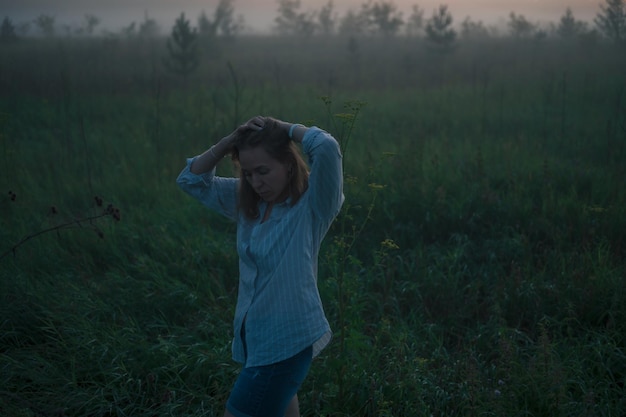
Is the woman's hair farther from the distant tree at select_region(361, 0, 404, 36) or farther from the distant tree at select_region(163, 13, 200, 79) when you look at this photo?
the distant tree at select_region(361, 0, 404, 36)

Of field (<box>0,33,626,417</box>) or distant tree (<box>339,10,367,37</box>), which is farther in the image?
distant tree (<box>339,10,367,37</box>)

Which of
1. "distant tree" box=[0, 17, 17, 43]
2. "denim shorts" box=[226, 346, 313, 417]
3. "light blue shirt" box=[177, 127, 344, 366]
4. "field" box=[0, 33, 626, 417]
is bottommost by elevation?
"field" box=[0, 33, 626, 417]

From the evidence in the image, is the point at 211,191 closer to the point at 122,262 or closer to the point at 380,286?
the point at 380,286

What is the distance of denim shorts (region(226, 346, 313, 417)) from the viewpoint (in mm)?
1875

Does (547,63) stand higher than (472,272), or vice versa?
(547,63)

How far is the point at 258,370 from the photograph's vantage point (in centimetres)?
189

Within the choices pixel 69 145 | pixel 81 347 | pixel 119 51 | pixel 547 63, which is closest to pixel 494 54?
pixel 547 63

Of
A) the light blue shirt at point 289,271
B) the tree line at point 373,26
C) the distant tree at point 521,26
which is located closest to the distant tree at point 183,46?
the tree line at point 373,26

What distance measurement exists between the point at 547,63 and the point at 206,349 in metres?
16.6

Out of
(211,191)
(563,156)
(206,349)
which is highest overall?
(211,191)

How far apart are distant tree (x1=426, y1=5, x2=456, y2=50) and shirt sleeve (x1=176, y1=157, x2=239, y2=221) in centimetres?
2228

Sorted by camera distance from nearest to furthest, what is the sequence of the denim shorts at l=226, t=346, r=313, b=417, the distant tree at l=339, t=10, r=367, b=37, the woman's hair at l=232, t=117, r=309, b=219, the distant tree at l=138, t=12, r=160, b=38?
the denim shorts at l=226, t=346, r=313, b=417
the woman's hair at l=232, t=117, r=309, b=219
the distant tree at l=138, t=12, r=160, b=38
the distant tree at l=339, t=10, r=367, b=37

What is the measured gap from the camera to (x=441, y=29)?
76.0 ft

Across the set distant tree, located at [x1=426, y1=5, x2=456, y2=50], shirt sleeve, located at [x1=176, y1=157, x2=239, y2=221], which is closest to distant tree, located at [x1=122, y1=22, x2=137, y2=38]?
distant tree, located at [x1=426, y1=5, x2=456, y2=50]
